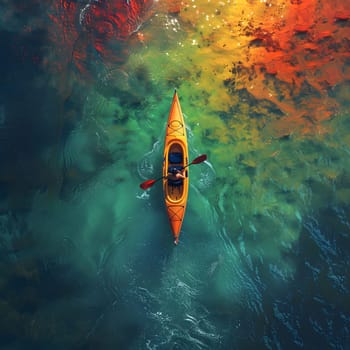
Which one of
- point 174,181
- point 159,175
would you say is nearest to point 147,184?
point 174,181

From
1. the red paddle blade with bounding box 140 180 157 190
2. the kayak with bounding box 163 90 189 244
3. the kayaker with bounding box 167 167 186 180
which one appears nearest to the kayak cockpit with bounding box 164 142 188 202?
the kayak with bounding box 163 90 189 244

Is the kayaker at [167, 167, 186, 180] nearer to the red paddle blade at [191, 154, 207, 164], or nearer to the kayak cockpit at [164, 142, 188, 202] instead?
the kayak cockpit at [164, 142, 188, 202]

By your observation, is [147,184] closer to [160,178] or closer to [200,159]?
[160,178]

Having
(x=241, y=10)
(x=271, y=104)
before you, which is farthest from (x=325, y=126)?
(x=241, y=10)

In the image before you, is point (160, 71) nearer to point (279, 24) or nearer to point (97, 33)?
point (97, 33)

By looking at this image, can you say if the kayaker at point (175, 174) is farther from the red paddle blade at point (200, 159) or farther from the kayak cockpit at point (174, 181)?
the red paddle blade at point (200, 159)

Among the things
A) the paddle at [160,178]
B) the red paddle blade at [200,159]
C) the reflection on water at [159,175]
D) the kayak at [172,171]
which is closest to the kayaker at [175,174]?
the kayak at [172,171]
